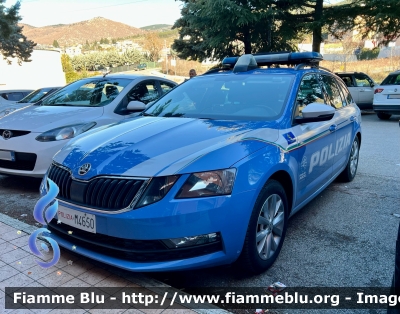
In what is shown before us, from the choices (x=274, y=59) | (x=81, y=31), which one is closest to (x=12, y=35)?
(x=274, y=59)

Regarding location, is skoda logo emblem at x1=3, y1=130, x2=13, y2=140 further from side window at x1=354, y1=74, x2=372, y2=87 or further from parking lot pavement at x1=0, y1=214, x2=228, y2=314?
side window at x1=354, y1=74, x2=372, y2=87

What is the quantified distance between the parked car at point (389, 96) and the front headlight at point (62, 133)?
1061 cm

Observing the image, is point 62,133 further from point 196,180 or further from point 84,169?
point 196,180

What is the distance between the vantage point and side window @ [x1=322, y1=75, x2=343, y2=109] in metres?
4.23

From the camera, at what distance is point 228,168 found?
2363 mm

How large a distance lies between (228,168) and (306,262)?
1244 millimetres

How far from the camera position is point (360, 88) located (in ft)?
45.6

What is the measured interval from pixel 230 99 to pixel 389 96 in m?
10.3

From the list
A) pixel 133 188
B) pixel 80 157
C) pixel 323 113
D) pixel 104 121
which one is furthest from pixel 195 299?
pixel 104 121

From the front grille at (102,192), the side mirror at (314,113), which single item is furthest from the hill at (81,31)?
the front grille at (102,192)

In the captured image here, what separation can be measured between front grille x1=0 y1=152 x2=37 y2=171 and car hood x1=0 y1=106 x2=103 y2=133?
1.09 feet

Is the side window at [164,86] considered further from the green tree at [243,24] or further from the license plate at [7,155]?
the green tree at [243,24]

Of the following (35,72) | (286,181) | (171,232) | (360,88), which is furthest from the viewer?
(35,72)

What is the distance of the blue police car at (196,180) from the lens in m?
2.26
